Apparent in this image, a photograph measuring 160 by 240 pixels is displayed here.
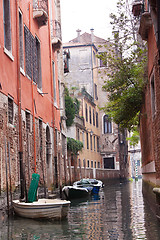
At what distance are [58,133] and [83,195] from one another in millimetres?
4261

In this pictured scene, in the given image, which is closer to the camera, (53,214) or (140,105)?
(53,214)

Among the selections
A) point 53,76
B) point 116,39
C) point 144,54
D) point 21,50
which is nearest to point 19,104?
point 21,50

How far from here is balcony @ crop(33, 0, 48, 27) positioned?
1874 cm

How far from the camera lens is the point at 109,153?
156 ft

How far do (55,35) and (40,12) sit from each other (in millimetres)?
4827

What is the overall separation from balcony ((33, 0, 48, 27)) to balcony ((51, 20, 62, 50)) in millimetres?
3478

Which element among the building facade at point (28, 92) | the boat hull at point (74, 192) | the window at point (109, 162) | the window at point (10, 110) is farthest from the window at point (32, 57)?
the window at point (109, 162)

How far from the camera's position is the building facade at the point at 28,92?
13.5 metres

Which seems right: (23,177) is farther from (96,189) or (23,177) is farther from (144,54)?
(96,189)

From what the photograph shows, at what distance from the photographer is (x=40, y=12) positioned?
1875 cm

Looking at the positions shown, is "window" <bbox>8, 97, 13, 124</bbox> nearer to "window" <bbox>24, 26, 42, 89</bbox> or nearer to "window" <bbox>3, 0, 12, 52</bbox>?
"window" <bbox>3, 0, 12, 52</bbox>

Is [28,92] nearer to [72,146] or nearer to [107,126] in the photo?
[72,146]

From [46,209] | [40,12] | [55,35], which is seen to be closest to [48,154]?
[55,35]

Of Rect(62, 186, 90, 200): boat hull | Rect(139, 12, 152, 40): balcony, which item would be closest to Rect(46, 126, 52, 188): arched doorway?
Rect(62, 186, 90, 200): boat hull
